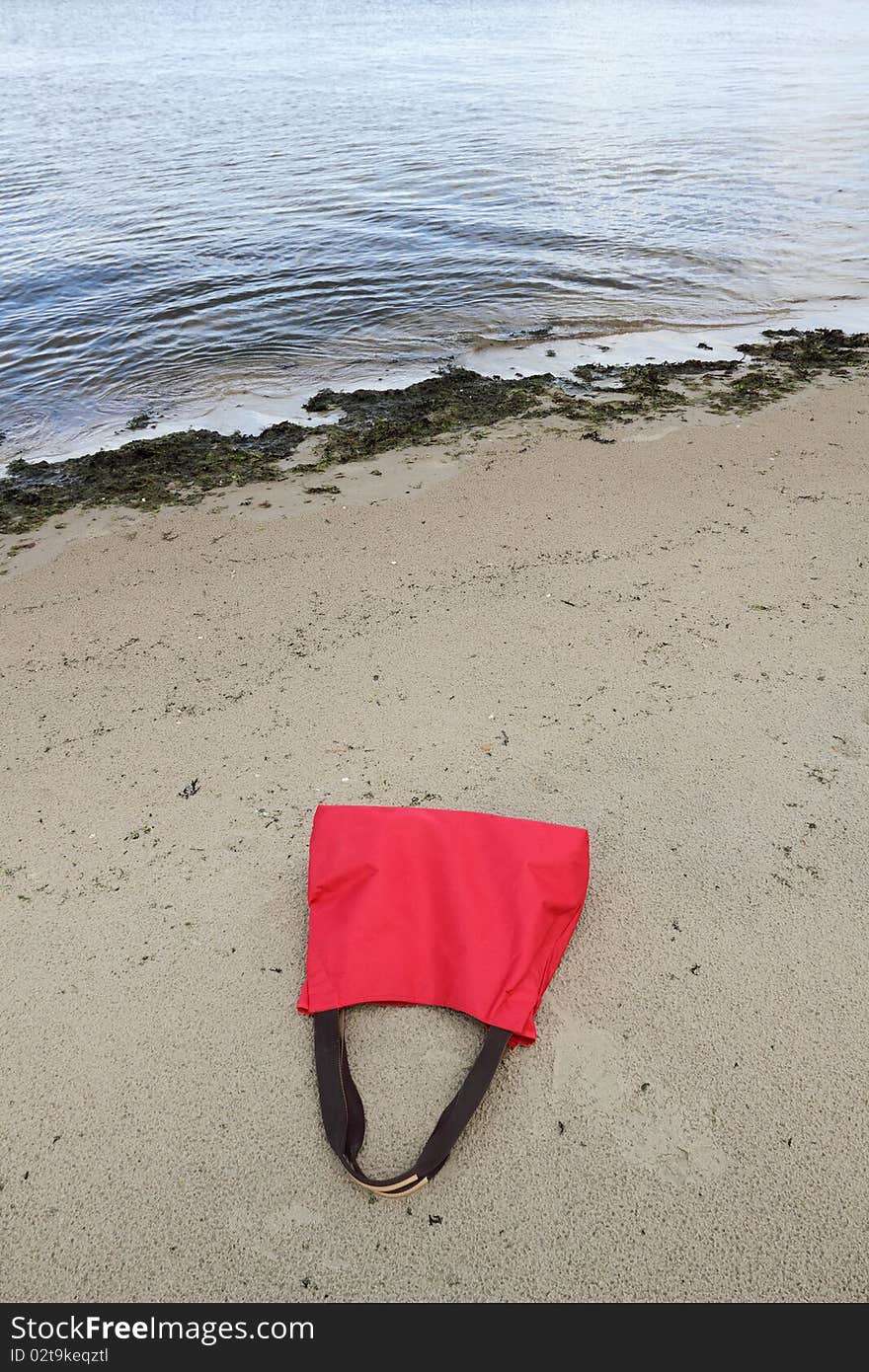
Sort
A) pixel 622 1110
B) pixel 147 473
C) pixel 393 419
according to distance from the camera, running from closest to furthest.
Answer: pixel 622 1110 → pixel 147 473 → pixel 393 419

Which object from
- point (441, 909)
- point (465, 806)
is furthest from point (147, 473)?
point (441, 909)

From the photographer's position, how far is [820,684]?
318 cm

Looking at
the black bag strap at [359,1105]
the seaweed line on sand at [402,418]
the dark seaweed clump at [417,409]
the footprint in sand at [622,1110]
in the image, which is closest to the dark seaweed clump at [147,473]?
the seaweed line on sand at [402,418]

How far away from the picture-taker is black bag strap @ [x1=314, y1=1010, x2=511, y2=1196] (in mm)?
1842

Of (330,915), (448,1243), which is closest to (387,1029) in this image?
(330,915)

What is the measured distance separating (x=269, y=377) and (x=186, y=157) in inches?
441

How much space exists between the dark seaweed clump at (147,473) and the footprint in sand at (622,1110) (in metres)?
3.84

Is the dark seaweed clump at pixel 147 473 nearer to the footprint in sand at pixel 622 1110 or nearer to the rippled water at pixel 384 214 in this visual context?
the rippled water at pixel 384 214

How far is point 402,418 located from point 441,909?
430cm

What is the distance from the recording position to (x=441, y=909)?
7.68 feet

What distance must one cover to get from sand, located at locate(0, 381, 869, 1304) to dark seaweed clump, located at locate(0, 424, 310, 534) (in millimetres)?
443

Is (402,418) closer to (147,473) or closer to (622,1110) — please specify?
(147,473)

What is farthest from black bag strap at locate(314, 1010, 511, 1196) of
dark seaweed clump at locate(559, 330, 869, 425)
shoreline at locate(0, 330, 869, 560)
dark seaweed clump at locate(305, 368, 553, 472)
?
dark seaweed clump at locate(559, 330, 869, 425)

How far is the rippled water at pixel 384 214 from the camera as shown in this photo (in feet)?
25.2
